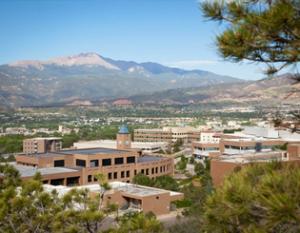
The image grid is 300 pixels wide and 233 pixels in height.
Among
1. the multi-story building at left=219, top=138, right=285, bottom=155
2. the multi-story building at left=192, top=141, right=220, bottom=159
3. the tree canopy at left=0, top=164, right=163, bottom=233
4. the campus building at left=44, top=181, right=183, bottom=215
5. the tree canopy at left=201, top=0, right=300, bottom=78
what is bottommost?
the campus building at left=44, top=181, right=183, bottom=215

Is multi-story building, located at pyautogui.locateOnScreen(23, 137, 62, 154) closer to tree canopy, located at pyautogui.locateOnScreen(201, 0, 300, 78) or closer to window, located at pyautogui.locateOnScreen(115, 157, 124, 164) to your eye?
window, located at pyautogui.locateOnScreen(115, 157, 124, 164)

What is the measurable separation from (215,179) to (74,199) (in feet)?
73.2

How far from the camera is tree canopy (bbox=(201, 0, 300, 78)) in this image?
209 inches

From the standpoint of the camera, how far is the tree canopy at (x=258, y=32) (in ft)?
17.4

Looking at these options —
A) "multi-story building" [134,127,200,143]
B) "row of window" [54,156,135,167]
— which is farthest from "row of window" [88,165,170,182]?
"multi-story building" [134,127,200,143]

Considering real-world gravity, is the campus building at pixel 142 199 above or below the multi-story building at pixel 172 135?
below

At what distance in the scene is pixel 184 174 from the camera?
46.2 meters

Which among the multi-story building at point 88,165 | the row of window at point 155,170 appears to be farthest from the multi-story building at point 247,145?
the multi-story building at point 88,165

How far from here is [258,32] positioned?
5711 millimetres

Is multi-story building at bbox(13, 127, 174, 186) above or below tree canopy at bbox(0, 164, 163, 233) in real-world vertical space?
below

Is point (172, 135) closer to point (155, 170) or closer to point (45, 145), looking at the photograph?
point (45, 145)

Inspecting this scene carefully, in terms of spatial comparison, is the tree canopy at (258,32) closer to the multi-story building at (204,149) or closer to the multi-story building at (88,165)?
the multi-story building at (88,165)

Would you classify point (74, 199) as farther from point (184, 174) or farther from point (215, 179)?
point (184, 174)

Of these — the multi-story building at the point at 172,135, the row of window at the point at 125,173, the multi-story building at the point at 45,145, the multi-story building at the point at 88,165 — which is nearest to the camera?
the multi-story building at the point at 88,165
